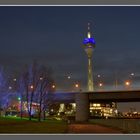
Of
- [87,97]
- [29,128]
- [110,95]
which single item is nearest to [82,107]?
[87,97]

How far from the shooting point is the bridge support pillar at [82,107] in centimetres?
5188

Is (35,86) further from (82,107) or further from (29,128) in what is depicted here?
(29,128)

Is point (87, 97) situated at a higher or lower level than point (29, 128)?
higher

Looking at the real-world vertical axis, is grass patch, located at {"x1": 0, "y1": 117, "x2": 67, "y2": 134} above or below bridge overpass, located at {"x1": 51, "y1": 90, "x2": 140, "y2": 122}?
below

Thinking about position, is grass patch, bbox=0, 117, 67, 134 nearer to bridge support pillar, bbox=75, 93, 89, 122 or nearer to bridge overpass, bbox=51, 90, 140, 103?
bridge support pillar, bbox=75, 93, 89, 122

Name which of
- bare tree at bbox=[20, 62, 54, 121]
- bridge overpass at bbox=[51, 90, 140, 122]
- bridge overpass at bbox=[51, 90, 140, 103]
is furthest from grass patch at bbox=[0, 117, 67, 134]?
bridge overpass at bbox=[51, 90, 140, 103]

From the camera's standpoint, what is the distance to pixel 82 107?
52.2 m

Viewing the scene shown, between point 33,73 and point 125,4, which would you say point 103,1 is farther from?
point 33,73

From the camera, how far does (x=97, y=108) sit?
12638cm

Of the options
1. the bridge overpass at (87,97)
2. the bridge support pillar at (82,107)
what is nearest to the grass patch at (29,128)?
the bridge support pillar at (82,107)

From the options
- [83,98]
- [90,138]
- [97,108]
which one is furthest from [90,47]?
[90,138]

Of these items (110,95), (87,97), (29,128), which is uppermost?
(110,95)

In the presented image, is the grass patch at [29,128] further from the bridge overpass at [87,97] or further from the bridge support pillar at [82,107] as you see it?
the bridge overpass at [87,97]

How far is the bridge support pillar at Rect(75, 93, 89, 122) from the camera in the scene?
51.9m
